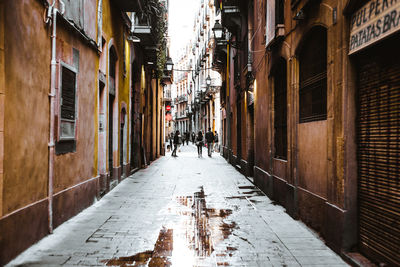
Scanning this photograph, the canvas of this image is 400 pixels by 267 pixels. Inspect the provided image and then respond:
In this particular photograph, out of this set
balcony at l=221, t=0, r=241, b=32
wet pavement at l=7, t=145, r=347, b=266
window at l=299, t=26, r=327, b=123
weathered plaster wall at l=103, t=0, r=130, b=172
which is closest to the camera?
wet pavement at l=7, t=145, r=347, b=266

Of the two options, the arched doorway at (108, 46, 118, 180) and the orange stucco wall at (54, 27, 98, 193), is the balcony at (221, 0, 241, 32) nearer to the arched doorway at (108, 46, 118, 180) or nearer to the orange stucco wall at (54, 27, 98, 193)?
the arched doorway at (108, 46, 118, 180)

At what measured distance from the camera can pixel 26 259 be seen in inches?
198

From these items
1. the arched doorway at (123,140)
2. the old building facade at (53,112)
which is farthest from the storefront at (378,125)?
the arched doorway at (123,140)

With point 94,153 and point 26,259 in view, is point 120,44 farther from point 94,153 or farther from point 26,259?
point 26,259

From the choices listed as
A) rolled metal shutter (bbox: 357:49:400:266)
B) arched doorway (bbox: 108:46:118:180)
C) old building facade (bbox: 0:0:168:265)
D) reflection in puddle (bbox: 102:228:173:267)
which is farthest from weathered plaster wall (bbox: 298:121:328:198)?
arched doorway (bbox: 108:46:118:180)

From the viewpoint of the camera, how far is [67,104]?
24.7 ft

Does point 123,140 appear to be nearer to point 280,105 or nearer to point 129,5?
point 129,5

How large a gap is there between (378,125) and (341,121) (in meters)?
0.77

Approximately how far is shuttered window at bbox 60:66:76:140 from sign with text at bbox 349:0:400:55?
5.32m

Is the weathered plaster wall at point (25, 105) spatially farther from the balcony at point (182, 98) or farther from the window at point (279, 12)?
the balcony at point (182, 98)

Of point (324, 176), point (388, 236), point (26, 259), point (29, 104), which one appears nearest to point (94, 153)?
point (29, 104)

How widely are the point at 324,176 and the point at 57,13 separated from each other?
18.5 feet

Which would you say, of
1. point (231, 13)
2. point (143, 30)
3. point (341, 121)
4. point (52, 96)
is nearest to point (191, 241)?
point (341, 121)

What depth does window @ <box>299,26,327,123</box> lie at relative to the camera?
6664mm
